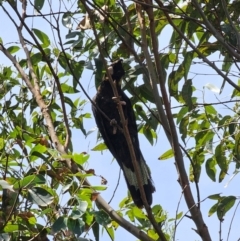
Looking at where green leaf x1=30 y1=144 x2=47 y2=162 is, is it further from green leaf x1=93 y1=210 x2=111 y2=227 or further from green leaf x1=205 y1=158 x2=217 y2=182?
green leaf x1=205 y1=158 x2=217 y2=182

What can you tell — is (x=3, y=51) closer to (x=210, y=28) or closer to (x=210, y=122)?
(x=210, y=122)

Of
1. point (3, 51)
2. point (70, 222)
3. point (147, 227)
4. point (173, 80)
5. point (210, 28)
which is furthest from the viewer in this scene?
point (3, 51)

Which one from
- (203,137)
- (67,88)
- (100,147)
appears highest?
(67,88)

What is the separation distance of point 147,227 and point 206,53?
84cm

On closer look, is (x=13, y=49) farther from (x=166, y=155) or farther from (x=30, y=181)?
(x=30, y=181)

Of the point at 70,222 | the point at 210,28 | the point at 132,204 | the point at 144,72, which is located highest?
the point at 144,72

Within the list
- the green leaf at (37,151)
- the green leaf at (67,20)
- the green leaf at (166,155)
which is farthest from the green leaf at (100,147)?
the green leaf at (37,151)

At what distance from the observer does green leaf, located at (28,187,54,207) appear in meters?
1.96

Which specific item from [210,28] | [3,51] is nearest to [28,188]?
[210,28]

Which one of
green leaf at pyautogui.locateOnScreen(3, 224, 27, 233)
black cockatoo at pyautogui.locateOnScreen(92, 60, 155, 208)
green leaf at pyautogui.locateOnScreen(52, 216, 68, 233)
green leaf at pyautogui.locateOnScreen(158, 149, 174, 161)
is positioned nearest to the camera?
green leaf at pyautogui.locateOnScreen(52, 216, 68, 233)

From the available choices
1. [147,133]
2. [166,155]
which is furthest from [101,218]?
[147,133]

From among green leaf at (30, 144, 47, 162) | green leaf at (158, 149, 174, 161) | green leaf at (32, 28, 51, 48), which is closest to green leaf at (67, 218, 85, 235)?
green leaf at (30, 144, 47, 162)

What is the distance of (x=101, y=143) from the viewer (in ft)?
11.0

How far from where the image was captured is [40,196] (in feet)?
6.47
